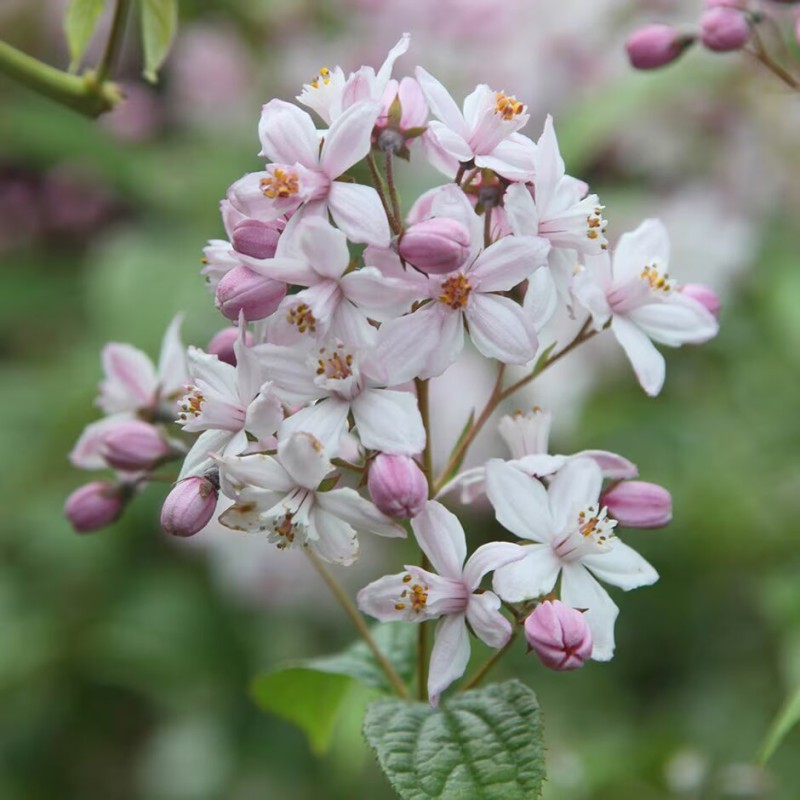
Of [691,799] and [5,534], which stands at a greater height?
[691,799]

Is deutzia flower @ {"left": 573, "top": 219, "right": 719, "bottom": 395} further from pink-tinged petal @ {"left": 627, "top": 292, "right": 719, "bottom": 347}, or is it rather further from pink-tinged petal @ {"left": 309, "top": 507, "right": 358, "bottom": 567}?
pink-tinged petal @ {"left": 309, "top": 507, "right": 358, "bottom": 567}

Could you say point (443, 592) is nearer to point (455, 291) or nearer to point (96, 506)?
point (455, 291)

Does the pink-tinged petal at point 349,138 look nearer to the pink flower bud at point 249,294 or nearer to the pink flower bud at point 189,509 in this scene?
the pink flower bud at point 249,294

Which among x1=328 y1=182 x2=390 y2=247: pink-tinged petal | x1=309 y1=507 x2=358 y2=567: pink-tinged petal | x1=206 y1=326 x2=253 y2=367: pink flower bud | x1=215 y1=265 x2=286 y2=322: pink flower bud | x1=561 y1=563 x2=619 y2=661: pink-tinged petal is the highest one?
x1=328 y1=182 x2=390 y2=247: pink-tinged petal

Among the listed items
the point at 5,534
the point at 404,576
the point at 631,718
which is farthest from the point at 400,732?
the point at 5,534

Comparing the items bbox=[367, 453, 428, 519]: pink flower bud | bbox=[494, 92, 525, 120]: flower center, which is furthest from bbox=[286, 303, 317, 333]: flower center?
bbox=[494, 92, 525, 120]: flower center

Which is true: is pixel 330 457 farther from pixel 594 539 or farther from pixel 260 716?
pixel 260 716

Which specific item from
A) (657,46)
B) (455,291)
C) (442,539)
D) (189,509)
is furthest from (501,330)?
(657,46)
